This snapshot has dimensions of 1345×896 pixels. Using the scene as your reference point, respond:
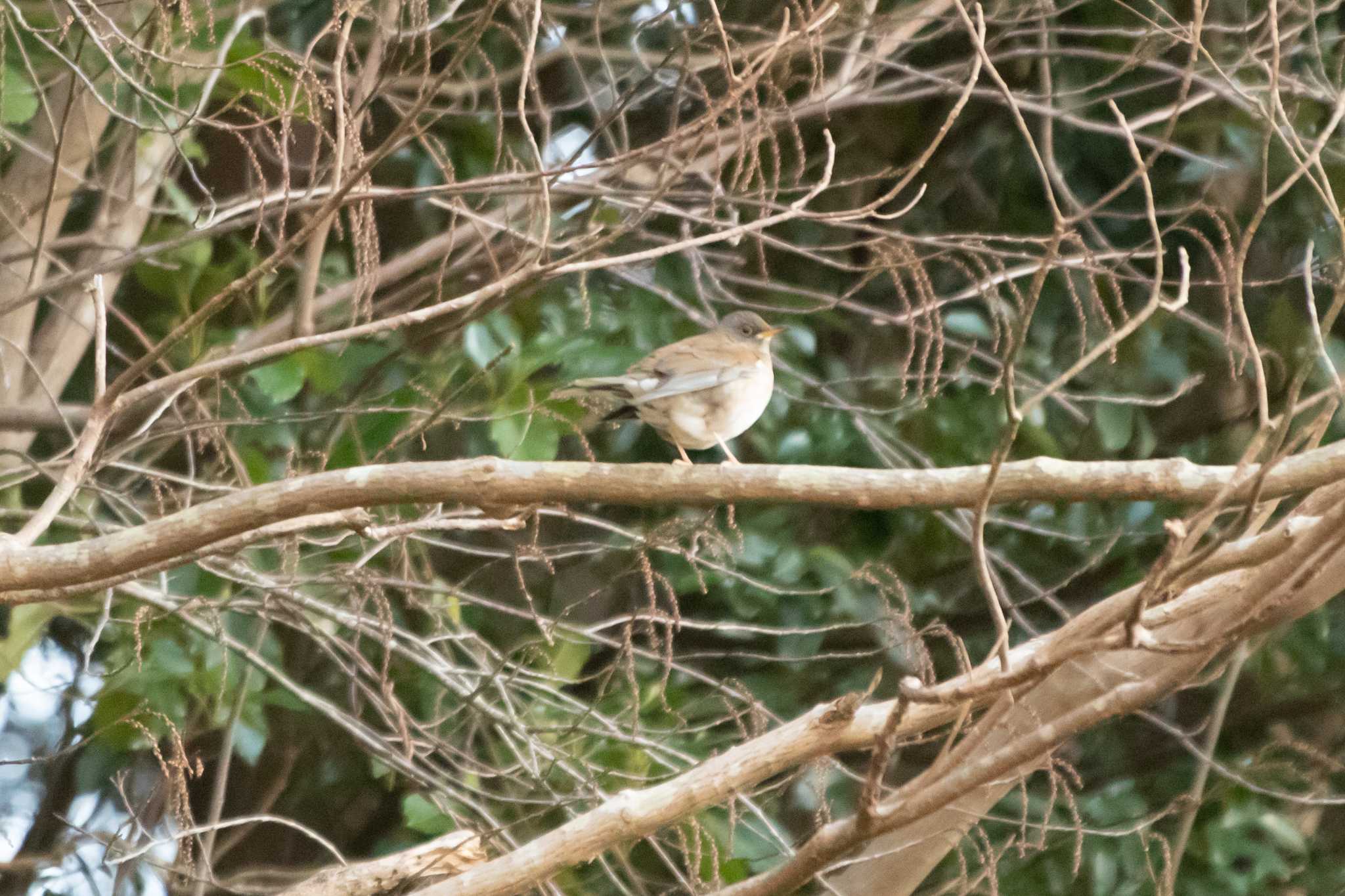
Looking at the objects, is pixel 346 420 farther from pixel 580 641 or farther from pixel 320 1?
pixel 320 1

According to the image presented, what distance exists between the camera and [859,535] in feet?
17.6

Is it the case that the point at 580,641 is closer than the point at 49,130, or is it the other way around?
the point at 580,641

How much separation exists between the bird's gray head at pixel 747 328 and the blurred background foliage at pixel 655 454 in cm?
8

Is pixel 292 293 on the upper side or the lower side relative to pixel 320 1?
lower

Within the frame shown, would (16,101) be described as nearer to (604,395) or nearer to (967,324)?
(604,395)

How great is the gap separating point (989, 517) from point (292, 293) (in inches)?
107

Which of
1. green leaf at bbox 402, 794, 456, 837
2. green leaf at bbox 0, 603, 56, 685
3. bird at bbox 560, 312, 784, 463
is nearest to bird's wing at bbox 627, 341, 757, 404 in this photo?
bird at bbox 560, 312, 784, 463

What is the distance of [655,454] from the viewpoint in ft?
17.9

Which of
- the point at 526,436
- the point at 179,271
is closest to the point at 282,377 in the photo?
the point at 179,271

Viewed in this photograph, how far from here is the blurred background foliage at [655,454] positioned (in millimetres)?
4121

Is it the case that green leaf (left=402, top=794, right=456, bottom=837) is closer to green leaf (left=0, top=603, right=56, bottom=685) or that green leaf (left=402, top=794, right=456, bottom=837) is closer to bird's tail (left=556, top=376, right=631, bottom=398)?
green leaf (left=0, top=603, right=56, bottom=685)

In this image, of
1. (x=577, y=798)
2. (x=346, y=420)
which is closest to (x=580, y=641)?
(x=577, y=798)

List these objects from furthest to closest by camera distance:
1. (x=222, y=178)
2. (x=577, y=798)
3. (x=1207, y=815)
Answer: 1. (x=222, y=178)
2. (x=1207, y=815)
3. (x=577, y=798)

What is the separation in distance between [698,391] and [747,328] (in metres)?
0.72
